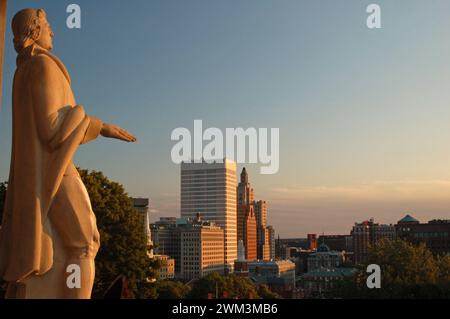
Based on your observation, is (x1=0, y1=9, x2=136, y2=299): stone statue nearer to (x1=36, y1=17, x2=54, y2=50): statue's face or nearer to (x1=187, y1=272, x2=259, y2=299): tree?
(x1=36, y1=17, x2=54, y2=50): statue's face

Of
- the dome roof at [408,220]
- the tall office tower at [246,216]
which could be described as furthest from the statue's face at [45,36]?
the tall office tower at [246,216]

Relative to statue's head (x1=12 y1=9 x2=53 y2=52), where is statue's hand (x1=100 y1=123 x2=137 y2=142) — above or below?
below

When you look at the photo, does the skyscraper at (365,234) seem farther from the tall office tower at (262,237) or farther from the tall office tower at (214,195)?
the tall office tower at (262,237)

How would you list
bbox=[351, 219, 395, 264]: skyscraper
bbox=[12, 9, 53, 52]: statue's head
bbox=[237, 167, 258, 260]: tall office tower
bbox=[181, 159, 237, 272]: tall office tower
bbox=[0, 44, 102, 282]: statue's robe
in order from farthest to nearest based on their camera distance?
1. bbox=[237, 167, 258, 260]: tall office tower
2. bbox=[351, 219, 395, 264]: skyscraper
3. bbox=[181, 159, 237, 272]: tall office tower
4. bbox=[12, 9, 53, 52]: statue's head
5. bbox=[0, 44, 102, 282]: statue's robe

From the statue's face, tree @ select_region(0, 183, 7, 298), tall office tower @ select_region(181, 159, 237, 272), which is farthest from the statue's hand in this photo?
tall office tower @ select_region(181, 159, 237, 272)

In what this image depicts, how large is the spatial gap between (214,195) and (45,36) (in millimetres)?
140229

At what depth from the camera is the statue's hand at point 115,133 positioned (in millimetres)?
6875

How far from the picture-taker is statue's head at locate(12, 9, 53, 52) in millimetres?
6637

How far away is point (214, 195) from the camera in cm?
14662

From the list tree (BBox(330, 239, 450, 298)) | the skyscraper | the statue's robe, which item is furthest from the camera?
the skyscraper

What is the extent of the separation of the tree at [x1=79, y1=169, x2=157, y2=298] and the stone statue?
14.5 metres

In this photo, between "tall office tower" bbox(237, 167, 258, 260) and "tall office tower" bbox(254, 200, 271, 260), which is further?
"tall office tower" bbox(254, 200, 271, 260)

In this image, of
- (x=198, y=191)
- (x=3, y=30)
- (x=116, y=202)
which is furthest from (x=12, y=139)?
(x=198, y=191)

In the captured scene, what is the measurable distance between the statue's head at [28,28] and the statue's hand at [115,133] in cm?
127
